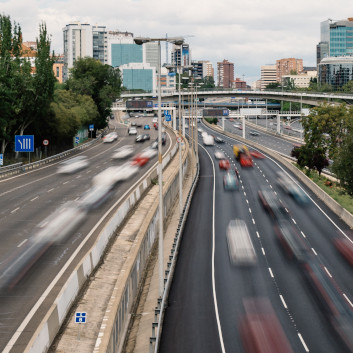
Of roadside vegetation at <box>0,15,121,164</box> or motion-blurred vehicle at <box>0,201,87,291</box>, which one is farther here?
roadside vegetation at <box>0,15,121,164</box>

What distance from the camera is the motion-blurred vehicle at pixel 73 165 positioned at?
73.9m

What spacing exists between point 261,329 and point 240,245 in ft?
53.2

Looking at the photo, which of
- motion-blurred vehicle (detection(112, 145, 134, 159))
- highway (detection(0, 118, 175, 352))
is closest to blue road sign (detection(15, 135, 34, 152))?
highway (detection(0, 118, 175, 352))

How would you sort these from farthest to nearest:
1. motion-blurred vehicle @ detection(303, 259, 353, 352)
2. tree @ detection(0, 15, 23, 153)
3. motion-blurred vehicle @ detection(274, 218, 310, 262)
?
tree @ detection(0, 15, 23, 153) → motion-blurred vehicle @ detection(274, 218, 310, 262) → motion-blurred vehicle @ detection(303, 259, 353, 352)

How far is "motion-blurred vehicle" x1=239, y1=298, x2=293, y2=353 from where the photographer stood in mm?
26109

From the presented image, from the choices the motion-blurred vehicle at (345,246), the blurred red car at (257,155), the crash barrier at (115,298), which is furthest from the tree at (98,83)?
the motion-blurred vehicle at (345,246)

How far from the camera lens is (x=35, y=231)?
128ft

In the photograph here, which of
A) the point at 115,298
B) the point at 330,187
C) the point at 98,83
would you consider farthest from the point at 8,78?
the point at 98,83

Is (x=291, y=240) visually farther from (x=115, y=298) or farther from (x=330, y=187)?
(x=330, y=187)

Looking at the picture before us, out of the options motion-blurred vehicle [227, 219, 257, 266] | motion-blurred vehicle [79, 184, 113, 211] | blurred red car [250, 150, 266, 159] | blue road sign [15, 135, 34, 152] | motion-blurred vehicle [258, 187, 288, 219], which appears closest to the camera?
motion-blurred vehicle [227, 219, 257, 266]

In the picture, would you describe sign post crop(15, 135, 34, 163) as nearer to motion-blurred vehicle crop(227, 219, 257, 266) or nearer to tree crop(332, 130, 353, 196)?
motion-blurred vehicle crop(227, 219, 257, 266)

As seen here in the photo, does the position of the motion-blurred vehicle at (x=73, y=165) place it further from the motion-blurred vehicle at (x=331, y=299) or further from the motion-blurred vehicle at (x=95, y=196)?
the motion-blurred vehicle at (x=331, y=299)

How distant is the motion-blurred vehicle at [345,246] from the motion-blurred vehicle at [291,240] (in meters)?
2.39

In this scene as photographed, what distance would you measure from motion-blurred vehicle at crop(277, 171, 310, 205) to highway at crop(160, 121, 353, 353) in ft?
3.20
